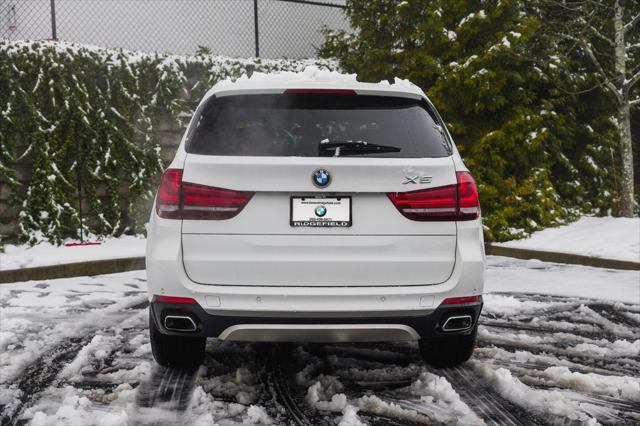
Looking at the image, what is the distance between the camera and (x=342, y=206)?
340 cm

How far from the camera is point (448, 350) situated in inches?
163

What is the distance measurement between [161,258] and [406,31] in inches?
358

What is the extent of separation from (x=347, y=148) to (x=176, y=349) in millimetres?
1604

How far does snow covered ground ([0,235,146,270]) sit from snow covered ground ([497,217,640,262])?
5495mm

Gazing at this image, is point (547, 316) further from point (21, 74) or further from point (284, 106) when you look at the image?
point (21, 74)

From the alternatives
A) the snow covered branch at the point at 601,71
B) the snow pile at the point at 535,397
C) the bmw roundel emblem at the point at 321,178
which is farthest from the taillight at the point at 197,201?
the snow covered branch at the point at 601,71

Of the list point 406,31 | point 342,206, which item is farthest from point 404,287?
point 406,31

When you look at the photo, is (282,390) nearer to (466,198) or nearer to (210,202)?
(210,202)

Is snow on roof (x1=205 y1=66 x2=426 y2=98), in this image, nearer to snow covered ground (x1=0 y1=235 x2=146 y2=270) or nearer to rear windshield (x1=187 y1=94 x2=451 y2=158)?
rear windshield (x1=187 y1=94 x2=451 y2=158)

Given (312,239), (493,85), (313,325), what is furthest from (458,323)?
(493,85)

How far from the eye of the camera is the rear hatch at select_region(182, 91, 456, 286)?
336 cm

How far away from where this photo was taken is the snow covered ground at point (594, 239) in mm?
8914

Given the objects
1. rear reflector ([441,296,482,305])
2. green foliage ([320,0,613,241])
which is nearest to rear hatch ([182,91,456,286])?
rear reflector ([441,296,482,305])

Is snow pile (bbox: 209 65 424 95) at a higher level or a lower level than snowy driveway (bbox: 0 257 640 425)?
higher
